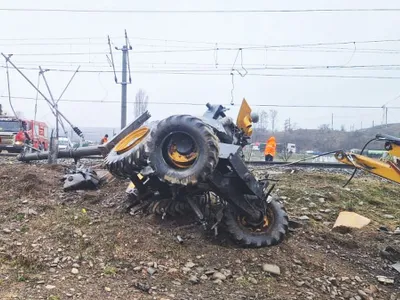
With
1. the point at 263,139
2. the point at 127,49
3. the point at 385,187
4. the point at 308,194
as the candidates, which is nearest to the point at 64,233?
the point at 308,194

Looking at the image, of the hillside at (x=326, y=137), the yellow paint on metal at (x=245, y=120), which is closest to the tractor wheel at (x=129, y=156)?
the yellow paint on metal at (x=245, y=120)

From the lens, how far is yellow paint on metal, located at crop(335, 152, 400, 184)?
4.89 metres

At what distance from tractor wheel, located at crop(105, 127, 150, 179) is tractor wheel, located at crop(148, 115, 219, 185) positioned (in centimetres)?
26

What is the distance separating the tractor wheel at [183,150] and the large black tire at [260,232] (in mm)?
893

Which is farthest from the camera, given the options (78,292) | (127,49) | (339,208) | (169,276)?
(127,49)

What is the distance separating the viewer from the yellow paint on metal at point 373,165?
16.0 ft

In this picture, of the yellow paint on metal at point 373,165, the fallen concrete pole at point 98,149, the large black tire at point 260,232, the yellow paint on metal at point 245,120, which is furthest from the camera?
the fallen concrete pole at point 98,149

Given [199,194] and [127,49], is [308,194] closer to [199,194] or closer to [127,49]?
[199,194]

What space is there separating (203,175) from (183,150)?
17.0 inches

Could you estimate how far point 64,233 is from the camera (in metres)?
5.03

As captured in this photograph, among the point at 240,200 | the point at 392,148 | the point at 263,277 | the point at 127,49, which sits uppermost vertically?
the point at 127,49

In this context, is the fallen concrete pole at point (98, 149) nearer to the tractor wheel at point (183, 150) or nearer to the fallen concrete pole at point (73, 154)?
the fallen concrete pole at point (73, 154)

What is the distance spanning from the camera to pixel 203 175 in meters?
4.64

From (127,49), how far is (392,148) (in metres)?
17.4
